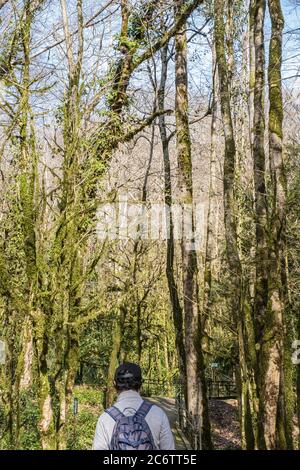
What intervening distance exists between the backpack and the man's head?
0.16 meters

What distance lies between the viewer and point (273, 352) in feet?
28.8

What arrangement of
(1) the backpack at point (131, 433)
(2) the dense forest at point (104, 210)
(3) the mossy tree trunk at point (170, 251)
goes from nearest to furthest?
(1) the backpack at point (131, 433) → (2) the dense forest at point (104, 210) → (3) the mossy tree trunk at point (170, 251)

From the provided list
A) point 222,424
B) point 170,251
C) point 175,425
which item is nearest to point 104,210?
point 170,251

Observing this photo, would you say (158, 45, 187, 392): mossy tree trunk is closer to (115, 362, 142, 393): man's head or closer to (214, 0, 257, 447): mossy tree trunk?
(214, 0, 257, 447): mossy tree trunk

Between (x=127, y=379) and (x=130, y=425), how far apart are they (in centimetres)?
28

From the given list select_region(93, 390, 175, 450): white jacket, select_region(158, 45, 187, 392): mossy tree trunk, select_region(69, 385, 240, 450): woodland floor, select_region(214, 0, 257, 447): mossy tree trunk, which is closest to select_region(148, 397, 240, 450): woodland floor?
select_region(69, 385, 240, 450): woodland floor

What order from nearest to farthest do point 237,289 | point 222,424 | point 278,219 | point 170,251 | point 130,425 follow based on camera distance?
point 130,425 → point 278,219 → point 237,289 → point 170,251 → point 222,424

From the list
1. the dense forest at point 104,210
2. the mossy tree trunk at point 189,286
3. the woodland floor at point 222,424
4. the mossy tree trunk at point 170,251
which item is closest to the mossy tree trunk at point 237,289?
the dense forest at point 104,210

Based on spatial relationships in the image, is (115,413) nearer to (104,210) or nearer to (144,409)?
(144,409)

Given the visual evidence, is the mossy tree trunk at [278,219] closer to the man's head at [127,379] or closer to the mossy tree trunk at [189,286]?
the mossy tree trunk at [189,286]

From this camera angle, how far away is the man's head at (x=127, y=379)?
3.56 m

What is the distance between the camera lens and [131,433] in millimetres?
3496

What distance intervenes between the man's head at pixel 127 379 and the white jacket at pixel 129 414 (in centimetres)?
4
